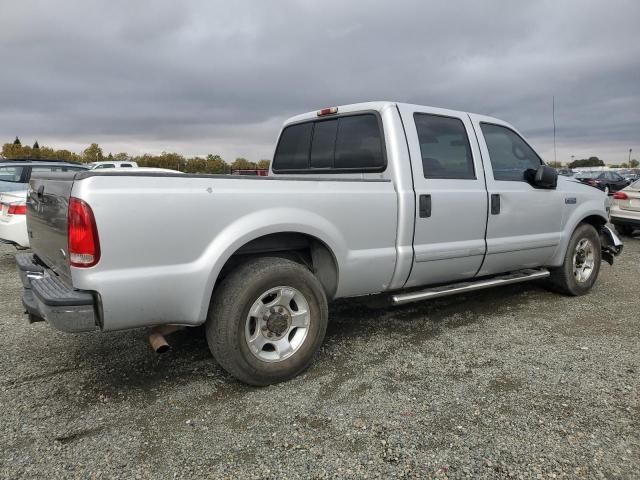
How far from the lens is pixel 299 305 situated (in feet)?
10.7

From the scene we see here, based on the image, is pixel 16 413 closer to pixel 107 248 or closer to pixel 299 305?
pixel 107 248

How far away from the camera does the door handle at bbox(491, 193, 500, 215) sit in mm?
4344

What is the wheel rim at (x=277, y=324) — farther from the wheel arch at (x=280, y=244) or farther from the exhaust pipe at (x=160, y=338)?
the exhaust pipe at (x=160, y=338)

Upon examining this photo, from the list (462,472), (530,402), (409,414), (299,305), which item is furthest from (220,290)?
(530,402)

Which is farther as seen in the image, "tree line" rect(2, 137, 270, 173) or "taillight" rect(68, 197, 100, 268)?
"tree line" rect(2, 137, 270, 173)

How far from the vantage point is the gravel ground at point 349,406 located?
2.39 meters

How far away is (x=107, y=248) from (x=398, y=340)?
2475 millimetres

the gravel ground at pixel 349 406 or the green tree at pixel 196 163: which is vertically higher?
the green tree at pixel 196 163

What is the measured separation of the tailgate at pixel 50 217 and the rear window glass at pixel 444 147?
8.54 feet

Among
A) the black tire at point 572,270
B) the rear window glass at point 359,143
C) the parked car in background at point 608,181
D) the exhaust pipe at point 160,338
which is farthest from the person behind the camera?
the parked car in background at point 608,181

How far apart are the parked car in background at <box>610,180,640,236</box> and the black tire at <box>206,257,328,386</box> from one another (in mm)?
9867

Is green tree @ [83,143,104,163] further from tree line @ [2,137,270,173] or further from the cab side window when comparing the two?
the cab side window

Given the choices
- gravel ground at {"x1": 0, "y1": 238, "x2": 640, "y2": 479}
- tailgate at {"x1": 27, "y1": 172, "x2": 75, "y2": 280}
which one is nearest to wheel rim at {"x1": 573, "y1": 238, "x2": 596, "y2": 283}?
gravel ground at {"x1": 0, "y1": 238, "x2": 640, "y2": 479}

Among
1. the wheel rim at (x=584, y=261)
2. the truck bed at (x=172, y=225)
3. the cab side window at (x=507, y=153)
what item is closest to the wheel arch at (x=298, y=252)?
the truck bed at (x=172, y=225)
